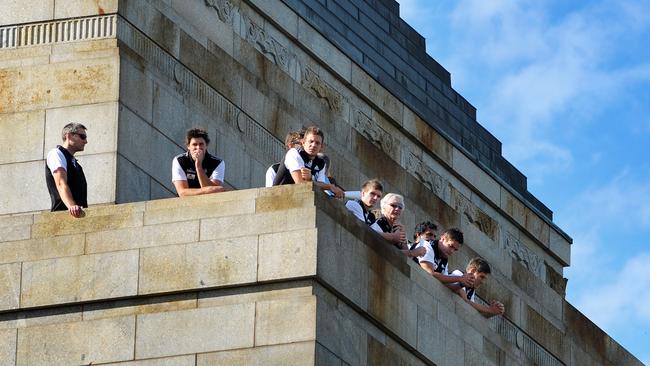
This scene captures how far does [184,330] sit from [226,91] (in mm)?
7134

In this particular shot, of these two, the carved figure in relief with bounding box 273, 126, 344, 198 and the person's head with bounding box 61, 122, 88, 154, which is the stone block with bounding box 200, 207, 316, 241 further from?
the person's head with bounding box 61, 122, 88, 154

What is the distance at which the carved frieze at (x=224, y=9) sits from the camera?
35.8m

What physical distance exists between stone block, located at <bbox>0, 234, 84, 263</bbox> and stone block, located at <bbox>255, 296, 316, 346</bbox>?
2583 millimetres

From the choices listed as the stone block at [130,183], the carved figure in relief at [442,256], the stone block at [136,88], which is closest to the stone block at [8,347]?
the stone block at [130,183]

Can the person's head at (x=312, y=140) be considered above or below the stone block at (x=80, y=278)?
above

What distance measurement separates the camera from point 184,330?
93.6 ft

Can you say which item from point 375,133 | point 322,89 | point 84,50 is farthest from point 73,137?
point 375,133

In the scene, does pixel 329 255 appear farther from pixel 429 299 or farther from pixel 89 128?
pixel 89 128

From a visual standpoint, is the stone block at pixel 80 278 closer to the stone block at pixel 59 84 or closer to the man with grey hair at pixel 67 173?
the man with grey hair at pixel 67 173

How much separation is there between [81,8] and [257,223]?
21.3 feet

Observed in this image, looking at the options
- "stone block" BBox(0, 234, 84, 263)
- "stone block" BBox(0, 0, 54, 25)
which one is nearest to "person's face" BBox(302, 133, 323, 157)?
"stone block" BBox(0, 234, 84, 263)

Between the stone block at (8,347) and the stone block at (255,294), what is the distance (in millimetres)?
2314

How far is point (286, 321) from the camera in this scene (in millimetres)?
28109

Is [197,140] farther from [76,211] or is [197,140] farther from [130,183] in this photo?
[130,183]
